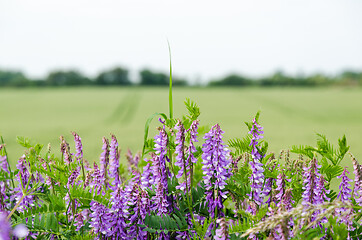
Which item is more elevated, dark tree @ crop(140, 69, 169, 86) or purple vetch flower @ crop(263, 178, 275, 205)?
dark tree @ crop(140, 69, 169, 86)

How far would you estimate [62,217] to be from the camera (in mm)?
1482

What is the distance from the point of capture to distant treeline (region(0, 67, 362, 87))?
4047cm

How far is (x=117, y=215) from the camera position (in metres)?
1.23

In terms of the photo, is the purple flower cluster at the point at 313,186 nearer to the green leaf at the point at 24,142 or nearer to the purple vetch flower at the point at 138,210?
the purple vetch flower at the point at 138,210

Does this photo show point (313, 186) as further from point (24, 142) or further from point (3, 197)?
point (3, 197)

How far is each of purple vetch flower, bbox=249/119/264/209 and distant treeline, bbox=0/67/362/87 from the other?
120ft

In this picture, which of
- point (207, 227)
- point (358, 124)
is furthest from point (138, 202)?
point (358, 124)

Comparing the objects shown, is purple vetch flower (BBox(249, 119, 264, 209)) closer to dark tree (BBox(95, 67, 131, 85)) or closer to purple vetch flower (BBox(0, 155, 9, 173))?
purple vetch flower (BBox(0, 155, 9, 173))

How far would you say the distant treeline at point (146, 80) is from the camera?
40469 millimetres

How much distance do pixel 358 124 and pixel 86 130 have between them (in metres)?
8.51

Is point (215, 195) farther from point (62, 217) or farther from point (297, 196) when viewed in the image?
point (62, 217)

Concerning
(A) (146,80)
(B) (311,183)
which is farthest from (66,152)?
(A) (146,80)

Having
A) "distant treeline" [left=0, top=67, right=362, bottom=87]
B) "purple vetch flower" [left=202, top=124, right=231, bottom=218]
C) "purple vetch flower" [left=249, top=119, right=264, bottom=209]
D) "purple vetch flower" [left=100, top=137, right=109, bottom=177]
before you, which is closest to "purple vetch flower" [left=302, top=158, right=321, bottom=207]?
"purple vetch flower" [left=249, top=119, right=264, bottom=209]

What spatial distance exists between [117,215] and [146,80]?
130 ft
